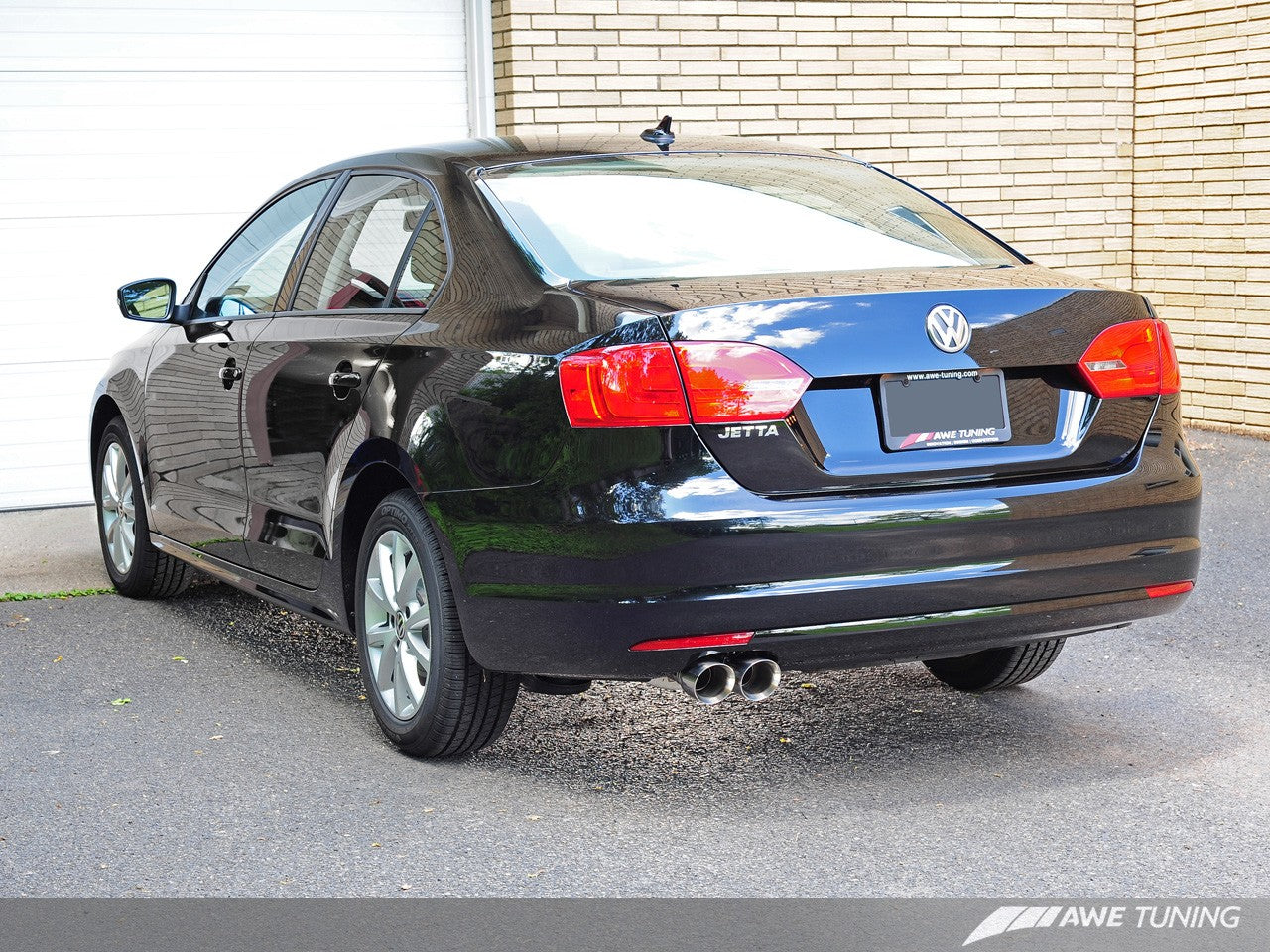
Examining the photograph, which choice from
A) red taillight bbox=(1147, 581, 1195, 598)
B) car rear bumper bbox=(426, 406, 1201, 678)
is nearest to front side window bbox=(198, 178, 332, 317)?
car rear bumper bbox=(426, 406, 1201, 678)

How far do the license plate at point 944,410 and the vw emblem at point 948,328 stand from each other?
6cm

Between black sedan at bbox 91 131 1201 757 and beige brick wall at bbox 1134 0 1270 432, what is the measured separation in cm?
639

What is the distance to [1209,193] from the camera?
1115 cm

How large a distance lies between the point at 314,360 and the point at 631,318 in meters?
1.44

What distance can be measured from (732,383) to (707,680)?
2.35 ft

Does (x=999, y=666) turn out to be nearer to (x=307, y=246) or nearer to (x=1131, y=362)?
(x=1131, y=362)

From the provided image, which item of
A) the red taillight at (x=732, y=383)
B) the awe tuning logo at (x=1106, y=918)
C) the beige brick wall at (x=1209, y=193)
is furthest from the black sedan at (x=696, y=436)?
the beige brick wall at (x=1209, y=193)

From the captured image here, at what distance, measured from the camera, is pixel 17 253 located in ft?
29.5

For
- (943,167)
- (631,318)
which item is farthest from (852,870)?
(943,167)

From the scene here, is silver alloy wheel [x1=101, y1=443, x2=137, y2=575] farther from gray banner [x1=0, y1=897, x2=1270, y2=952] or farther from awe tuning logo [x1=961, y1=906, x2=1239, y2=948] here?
awe tuning logo [x1=961, y1=906, x2=1239, y2=948]

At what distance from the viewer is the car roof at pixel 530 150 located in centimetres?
495

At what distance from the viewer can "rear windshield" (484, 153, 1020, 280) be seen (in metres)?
4.42

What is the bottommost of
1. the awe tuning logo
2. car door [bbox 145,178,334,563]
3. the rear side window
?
the awe tuning logo

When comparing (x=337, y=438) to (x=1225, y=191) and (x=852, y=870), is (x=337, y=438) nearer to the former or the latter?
(x=852, y=870)
